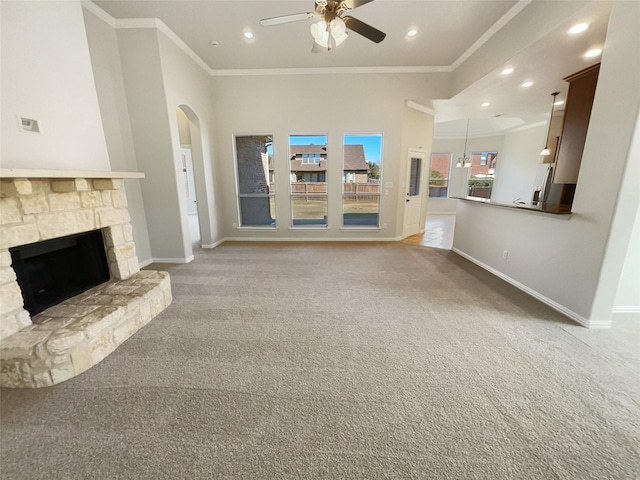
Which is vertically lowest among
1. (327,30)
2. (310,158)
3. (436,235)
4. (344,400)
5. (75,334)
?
(344,400)

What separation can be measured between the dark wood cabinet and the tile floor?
Result: 2167 millimetres

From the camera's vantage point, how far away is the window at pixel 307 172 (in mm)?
5508

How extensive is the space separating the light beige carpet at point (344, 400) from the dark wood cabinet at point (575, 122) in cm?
229

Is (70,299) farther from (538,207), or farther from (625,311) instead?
(625,311)

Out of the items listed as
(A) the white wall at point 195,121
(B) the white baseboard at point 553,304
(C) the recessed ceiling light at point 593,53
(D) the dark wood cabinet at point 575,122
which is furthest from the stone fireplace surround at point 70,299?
(C) the recessed ceiling light at point 593,53

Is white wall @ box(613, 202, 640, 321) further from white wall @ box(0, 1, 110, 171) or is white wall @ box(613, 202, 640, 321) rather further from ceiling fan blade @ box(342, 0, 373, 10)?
white wall @ box(0, 1, 110, 171)

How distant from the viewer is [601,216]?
2252 millimetres

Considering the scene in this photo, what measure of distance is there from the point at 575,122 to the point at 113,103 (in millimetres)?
6545

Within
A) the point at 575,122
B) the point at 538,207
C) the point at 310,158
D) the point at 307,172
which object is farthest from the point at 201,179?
the point at 575,122

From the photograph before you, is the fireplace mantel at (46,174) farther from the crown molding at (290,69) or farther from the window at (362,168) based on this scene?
the window at (362,168)

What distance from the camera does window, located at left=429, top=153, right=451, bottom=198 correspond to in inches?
374

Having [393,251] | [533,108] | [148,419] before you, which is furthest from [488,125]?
[148,419]

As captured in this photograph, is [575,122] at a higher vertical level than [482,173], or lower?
higher

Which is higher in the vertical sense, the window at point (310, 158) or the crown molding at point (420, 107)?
the crown molding at point (420, 107)
